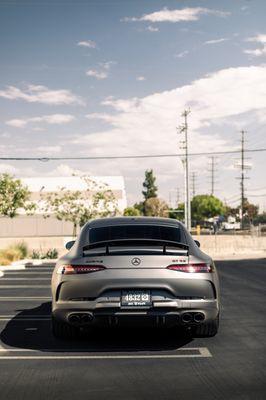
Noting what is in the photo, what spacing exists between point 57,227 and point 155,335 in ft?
260

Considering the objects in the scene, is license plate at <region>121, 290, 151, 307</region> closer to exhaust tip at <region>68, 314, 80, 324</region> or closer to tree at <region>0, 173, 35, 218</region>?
exhaust tip at <region>68, 314, 80, 324</region>

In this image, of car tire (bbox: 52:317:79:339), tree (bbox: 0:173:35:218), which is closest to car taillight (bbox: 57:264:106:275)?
car tire (bbox: 52:317:79:339)

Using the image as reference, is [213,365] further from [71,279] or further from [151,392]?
[71,279]

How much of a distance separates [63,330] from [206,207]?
133997 millimetres

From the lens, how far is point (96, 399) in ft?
16.7

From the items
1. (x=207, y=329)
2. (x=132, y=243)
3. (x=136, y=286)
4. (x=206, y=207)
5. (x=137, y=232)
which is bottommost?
(x=207, y=329)

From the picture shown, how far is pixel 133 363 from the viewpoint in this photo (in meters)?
6.44

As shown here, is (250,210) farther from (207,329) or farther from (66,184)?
(207,329)

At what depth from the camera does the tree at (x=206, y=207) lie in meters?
141

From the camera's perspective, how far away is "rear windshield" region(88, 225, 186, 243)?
7.83m

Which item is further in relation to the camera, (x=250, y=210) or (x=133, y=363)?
(x=250, y=210)

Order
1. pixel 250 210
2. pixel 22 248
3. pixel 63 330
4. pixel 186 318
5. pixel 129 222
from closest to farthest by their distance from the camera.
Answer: pixel 186 318
pixel 63 330
pixel 129 222
pixel 22 248
pixel 250 210

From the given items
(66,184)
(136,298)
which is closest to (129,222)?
(136,298)

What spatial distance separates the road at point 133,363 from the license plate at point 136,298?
1.96 feet
